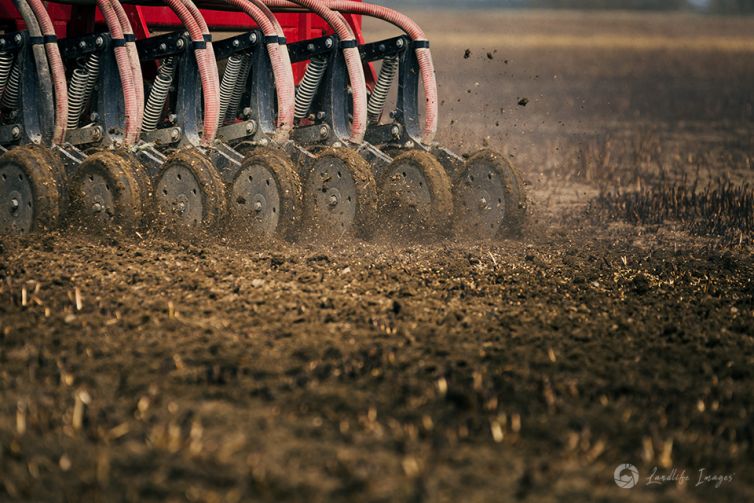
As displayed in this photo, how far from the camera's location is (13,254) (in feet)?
23.1

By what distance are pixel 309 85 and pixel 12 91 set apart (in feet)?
7.60

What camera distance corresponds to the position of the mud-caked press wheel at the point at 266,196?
7.66 meters

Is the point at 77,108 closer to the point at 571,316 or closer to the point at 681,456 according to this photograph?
the point at 571,316

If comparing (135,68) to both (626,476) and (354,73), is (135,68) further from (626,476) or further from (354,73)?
(626,476)

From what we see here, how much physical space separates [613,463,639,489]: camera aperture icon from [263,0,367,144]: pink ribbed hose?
4.75 m

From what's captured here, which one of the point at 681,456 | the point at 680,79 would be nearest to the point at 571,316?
the point at 681,456

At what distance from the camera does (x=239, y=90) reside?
890 centimetres

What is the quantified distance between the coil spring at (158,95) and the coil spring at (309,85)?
1.06 metres

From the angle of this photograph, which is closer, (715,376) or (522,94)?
(715,376)

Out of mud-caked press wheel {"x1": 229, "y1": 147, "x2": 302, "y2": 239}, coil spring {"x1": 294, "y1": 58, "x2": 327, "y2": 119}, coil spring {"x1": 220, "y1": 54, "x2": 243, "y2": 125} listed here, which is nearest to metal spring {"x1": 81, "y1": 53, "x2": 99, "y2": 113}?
coil spring {"x1": 220, "y1": 54, "x2": 243, "y2": 125}

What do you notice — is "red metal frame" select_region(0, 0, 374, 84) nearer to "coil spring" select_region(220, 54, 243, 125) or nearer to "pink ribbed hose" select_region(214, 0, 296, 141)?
"coil spring" select_region(220, 54, 243, 125)

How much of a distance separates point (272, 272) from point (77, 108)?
2.62 metres

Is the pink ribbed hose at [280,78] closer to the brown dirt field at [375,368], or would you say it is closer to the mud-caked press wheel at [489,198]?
the brown dirt field at [375,368]

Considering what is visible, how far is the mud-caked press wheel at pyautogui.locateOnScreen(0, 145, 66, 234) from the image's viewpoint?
25.2ft
